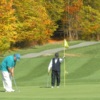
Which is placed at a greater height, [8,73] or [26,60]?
[8,73]

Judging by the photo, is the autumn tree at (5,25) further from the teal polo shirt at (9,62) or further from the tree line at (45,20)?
the teal polo shirt at (9,62)

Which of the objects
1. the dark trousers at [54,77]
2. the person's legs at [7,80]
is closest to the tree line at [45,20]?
the dark trousers at [54,77]

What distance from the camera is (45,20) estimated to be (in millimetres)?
81062

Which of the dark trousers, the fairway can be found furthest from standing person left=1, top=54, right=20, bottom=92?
the dark trousers

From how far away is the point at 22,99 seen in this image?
18.3m

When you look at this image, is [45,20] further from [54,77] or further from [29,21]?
[54,77]

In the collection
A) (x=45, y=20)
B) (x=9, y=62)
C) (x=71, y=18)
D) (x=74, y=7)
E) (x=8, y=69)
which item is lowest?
(x=71, y=18)

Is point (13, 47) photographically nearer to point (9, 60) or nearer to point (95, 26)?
point (95, 26)

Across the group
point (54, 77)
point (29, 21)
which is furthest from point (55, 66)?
point (29, 21)

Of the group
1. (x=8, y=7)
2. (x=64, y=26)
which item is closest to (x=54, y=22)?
(x=64, y=26)

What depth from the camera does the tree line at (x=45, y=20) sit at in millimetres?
60781

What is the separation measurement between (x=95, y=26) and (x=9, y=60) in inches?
2699

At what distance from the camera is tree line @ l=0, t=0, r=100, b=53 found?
6078cm

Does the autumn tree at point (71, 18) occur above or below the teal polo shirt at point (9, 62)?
below
